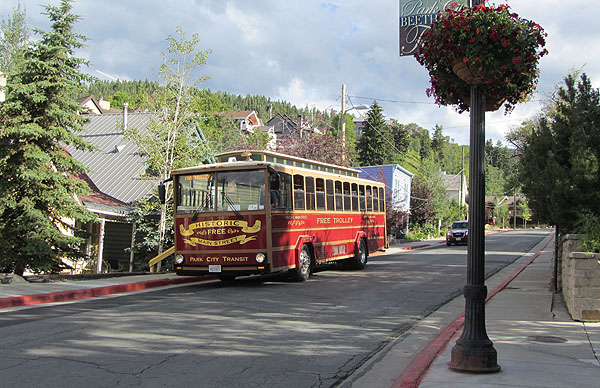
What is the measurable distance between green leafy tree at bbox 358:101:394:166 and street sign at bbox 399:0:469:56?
2258 inches

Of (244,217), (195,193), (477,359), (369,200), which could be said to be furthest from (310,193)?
(477,359)

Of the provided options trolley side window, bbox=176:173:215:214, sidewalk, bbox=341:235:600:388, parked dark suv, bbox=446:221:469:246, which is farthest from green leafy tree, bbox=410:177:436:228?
sidewalk, bbox=341:235:600:388

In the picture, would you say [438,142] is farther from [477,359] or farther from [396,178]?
[477,359]

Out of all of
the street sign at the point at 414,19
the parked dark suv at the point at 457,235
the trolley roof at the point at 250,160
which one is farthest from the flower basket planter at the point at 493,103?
the parked dark suv at the point at 457,235

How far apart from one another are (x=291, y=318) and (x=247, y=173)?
5.18m

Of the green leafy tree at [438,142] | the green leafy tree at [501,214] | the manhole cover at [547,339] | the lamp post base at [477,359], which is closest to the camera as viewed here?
the lamp post base at [477,359]

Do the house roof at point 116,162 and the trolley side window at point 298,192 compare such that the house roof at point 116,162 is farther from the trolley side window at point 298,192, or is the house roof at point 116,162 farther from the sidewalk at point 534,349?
the sidewalk at point 534,349

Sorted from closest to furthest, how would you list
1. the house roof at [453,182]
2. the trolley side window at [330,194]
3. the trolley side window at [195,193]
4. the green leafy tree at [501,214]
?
the trolley side window at [195,193] → the trolley side window at [330,194] → the green leafy tree at [501,214] → the house roof at [453,182]

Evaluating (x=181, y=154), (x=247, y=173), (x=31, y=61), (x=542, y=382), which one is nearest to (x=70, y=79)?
(x=31, y=61)

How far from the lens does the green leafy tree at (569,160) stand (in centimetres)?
1038

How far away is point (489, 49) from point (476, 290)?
8.52 feet

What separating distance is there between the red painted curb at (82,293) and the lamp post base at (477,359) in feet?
27.8

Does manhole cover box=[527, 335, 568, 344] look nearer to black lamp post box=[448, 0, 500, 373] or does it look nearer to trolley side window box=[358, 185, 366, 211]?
black lamp post box=[448, 0, 500, 373]

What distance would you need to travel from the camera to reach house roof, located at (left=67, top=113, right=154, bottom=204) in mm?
25453
